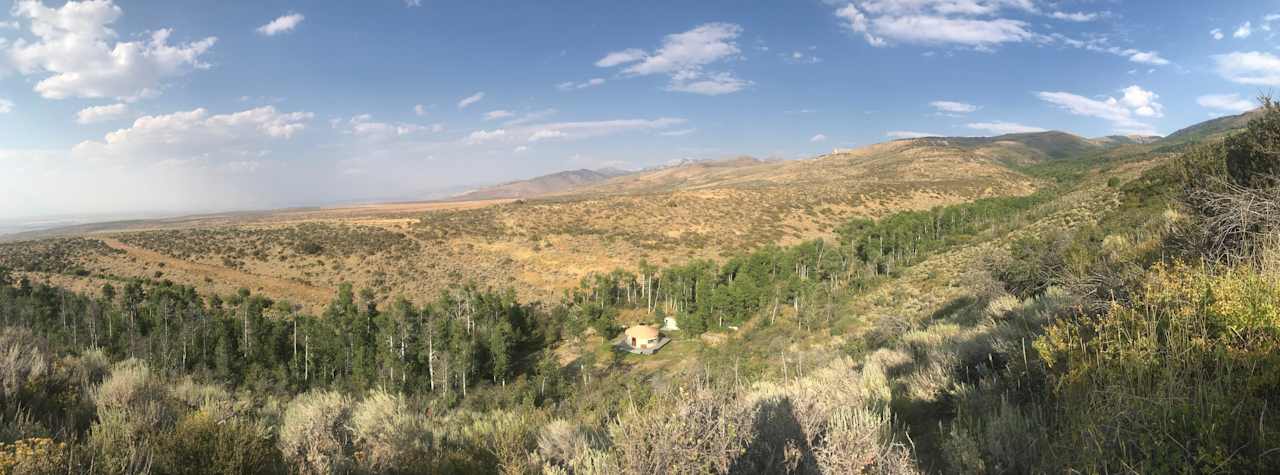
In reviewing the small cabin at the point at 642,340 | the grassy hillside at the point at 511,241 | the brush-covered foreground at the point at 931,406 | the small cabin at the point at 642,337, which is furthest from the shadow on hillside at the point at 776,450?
the grassy hillside at the point at 511,241

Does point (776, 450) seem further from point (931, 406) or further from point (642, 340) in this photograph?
point (642, 340)

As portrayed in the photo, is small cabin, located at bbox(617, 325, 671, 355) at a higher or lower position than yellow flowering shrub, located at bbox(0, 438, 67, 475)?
lower

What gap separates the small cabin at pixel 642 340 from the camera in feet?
96.1

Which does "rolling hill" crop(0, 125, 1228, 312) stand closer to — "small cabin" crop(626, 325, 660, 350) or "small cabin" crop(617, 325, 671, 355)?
"small cabin" crop(617, 325, 671, 355)

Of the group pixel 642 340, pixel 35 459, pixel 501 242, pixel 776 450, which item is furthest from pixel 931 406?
pixel 501 242

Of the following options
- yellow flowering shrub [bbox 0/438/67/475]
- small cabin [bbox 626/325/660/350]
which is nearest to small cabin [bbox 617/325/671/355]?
small cabin [bbox 626/325/660/350]

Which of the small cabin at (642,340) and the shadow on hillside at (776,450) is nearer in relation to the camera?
the shadow on hillside at (776,450)

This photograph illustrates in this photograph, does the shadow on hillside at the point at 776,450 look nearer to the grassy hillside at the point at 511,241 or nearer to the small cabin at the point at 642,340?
the small cabin at the point at 642,340

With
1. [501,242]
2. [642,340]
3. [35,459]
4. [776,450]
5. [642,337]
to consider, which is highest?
[35,459]

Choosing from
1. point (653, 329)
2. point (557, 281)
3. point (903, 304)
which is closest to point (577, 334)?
point (653, 329)

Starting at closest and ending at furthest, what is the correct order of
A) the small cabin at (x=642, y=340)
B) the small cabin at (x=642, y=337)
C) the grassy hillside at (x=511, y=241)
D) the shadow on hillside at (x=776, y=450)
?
the shadow on hillside at (x=776, y=450), the small cabin at (x=642, y=340), the small cabin at (x=642, y=337), the grassy hillside at (x=511, y=241)

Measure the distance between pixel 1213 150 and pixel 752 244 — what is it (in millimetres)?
43047

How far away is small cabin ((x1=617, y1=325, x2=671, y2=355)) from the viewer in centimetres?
2928

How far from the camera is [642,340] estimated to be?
2972 centimetres
